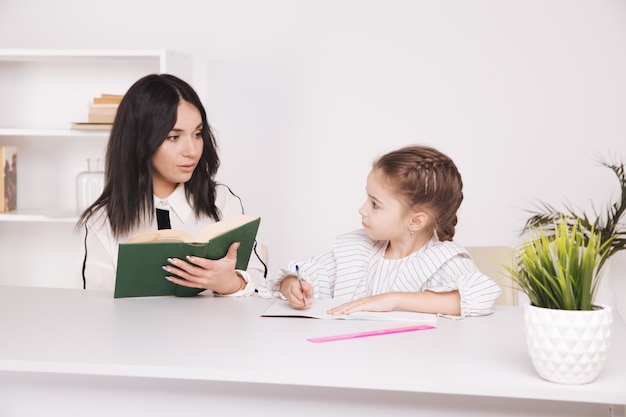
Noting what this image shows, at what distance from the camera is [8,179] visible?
159 inches

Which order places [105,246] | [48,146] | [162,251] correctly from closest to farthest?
[162,251] < [105,246] < [48,146]

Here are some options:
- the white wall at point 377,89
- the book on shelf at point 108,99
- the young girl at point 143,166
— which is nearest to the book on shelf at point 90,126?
the book on shelf at point 108,99

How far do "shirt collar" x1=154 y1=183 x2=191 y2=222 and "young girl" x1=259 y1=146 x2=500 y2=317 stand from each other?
46 cm

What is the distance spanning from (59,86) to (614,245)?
2.74 m

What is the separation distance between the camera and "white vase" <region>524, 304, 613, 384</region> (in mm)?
1397

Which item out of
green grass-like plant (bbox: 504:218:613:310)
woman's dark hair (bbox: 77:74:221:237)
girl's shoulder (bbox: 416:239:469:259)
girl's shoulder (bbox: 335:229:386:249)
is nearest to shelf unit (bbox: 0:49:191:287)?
woman's dark hair (bbox: 77:74:221:237)

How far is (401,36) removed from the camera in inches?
156

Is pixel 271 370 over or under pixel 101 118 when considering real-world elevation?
under

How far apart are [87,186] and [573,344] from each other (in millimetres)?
3057

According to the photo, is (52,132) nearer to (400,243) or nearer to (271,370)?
(400,243)

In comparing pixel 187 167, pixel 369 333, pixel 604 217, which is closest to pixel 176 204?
pixel 187 167

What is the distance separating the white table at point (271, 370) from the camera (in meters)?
1.45

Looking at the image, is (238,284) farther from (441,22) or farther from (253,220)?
(441,22)

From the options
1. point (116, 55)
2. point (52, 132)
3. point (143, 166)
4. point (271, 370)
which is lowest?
point (271, 370)
